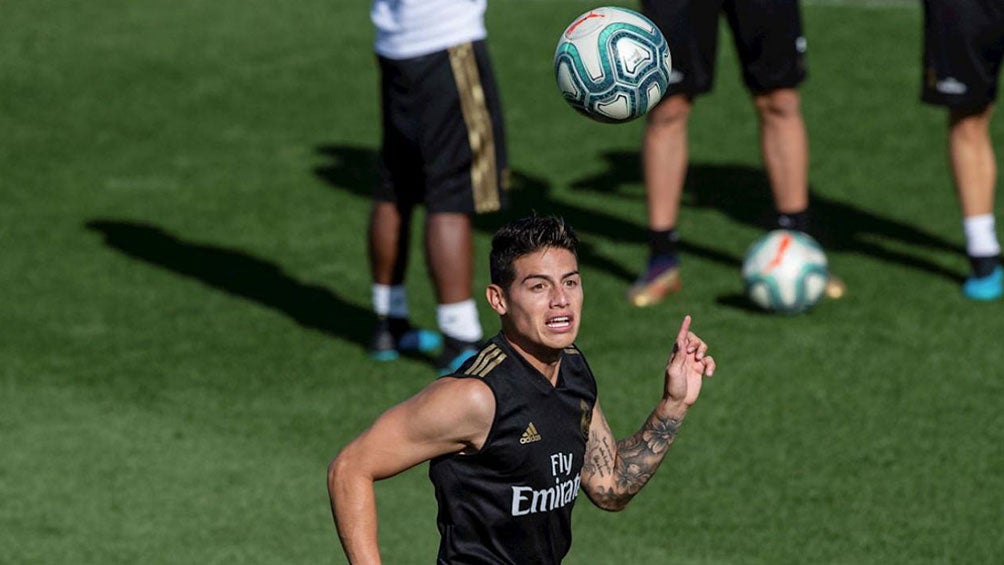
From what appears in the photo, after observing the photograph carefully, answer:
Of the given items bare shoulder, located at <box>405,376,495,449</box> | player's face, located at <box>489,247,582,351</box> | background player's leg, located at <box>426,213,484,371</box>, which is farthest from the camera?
background player's leg, located at <box>426,213,484,371</box>

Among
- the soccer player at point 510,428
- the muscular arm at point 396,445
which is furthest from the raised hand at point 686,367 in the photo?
the muscular arm at point 396,445

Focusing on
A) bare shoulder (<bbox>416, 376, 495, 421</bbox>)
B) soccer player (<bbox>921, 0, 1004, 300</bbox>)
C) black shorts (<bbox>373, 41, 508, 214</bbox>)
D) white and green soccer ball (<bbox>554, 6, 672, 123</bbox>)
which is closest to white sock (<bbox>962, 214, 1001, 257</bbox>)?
soccer player (<bbox>921, 0, 1004, 300</bbox>)

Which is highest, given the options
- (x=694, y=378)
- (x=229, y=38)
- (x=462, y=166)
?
(x=694, y=378)

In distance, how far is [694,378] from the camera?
5.25 meters

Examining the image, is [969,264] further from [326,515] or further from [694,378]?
[694,378]

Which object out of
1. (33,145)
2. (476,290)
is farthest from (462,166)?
(33,145)

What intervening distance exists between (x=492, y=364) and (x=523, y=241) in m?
0.36

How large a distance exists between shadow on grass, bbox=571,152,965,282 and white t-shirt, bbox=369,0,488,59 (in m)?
2.68

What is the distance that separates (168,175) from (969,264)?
563cm

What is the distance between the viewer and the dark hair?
4973mm

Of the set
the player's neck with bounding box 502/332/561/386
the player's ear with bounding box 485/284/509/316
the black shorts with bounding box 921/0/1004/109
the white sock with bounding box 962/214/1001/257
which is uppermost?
the player's ear with bounding box 485/284/509/316

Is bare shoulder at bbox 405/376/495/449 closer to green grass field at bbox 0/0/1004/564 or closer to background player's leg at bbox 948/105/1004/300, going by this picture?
green grass field at bbox 0/0/1004/564

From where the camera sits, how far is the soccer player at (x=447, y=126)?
8477 mm

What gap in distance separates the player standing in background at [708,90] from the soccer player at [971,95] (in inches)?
28.5
